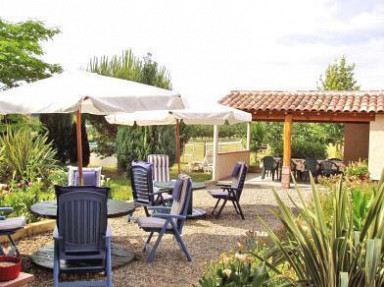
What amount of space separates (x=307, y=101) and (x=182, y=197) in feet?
37.3

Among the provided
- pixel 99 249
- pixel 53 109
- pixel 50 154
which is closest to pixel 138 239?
pixel 99 249

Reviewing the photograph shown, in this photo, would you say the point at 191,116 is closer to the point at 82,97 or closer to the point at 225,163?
the point at 82,97

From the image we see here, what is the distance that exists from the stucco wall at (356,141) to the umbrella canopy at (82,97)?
17174mm

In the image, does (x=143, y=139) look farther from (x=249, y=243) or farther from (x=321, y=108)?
(x=249, y=243)

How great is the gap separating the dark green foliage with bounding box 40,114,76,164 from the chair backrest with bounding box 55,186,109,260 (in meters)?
16.4

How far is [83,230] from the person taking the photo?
5086 mm

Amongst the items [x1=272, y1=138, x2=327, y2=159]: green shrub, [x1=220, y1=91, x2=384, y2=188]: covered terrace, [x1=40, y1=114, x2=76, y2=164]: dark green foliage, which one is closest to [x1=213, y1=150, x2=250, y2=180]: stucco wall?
[x1=220, y1=91, x2=384, y2=188]: covered terrace

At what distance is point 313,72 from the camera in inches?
1359

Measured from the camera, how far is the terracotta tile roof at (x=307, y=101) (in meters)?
15.5

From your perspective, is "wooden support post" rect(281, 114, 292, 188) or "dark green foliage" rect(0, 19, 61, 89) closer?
"wooden support post" rect(281, 114, 292, 188)

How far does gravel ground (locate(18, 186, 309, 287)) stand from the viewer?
5.61 m

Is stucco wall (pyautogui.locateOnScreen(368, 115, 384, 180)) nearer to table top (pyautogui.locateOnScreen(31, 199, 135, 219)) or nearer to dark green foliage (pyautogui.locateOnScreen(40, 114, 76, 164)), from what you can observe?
table top (pyautogui.locateOnScreen(31, 199, 135, 219))

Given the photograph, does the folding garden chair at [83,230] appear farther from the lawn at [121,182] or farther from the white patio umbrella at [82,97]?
the lawn at [121,182]

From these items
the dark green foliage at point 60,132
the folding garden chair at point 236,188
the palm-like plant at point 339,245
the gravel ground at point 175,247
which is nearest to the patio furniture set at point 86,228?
the gravel ground at point 175,247
